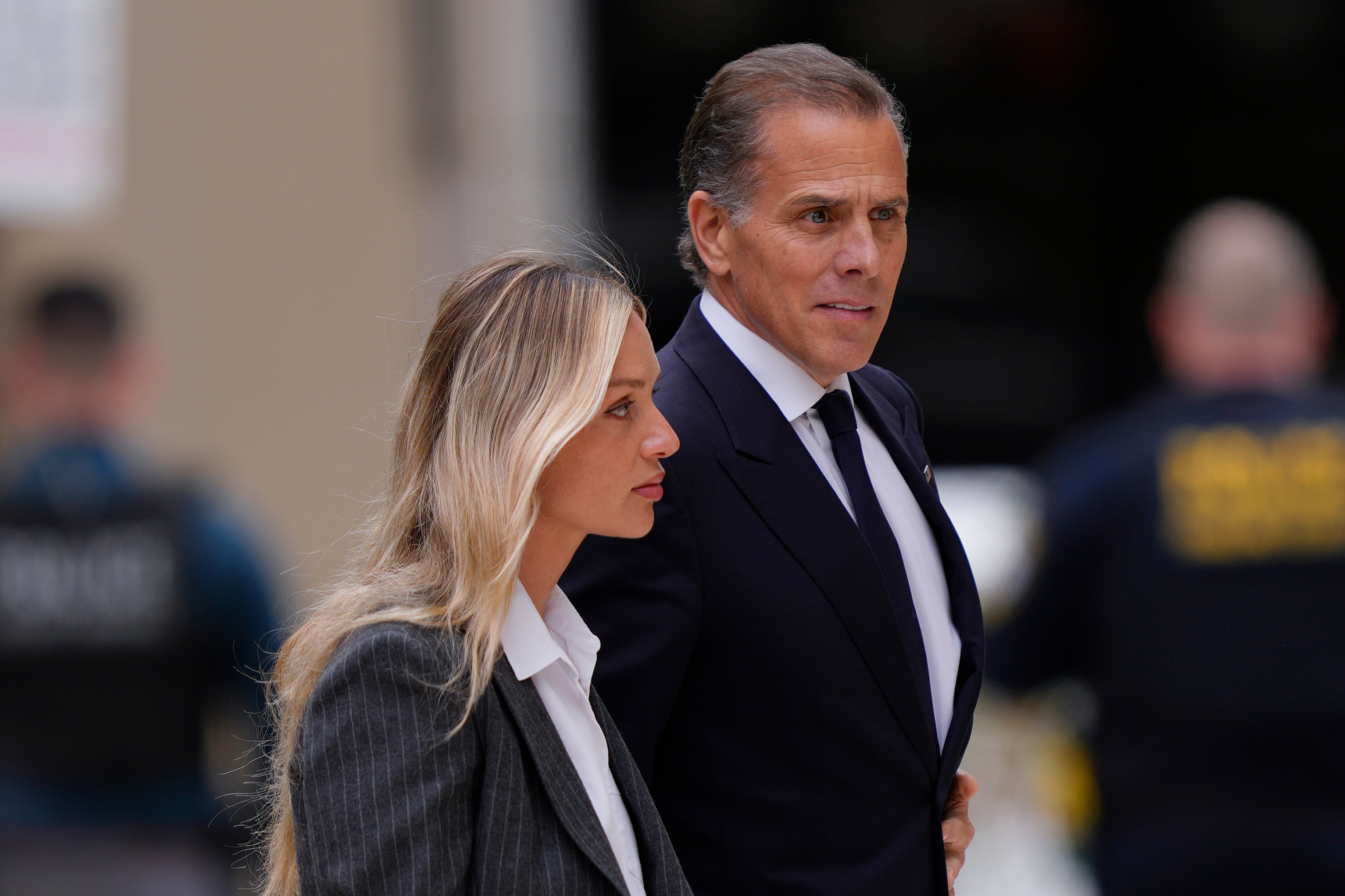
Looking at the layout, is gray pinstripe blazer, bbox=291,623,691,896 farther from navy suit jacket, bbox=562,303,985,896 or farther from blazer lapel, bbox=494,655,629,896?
navy suit jacket, bbox=562,303,985,896

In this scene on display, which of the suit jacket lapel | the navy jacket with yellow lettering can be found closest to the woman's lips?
the suit jacket lapel

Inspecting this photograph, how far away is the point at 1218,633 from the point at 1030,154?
3.33 m

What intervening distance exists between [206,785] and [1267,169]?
16.3 feet

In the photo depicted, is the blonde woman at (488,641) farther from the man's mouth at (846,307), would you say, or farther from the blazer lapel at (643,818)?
the man's mouth at (846,307)

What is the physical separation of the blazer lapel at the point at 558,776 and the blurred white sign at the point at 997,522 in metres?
2.46

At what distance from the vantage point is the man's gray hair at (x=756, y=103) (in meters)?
2.10

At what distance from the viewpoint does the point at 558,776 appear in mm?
1779

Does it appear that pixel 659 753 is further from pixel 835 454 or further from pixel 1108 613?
pixel 1108 613

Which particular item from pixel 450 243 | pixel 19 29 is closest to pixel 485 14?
pixel 450 243

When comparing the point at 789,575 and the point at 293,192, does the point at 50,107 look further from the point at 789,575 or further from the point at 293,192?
the point at 789,575

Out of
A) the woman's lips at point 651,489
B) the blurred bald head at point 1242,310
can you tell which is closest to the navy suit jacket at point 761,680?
the woman's lips at point 651,489

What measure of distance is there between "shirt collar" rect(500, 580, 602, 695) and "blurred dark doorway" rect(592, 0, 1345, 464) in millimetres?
4823

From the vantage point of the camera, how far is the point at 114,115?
21.9ft

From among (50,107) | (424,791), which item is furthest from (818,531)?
(50,107)
